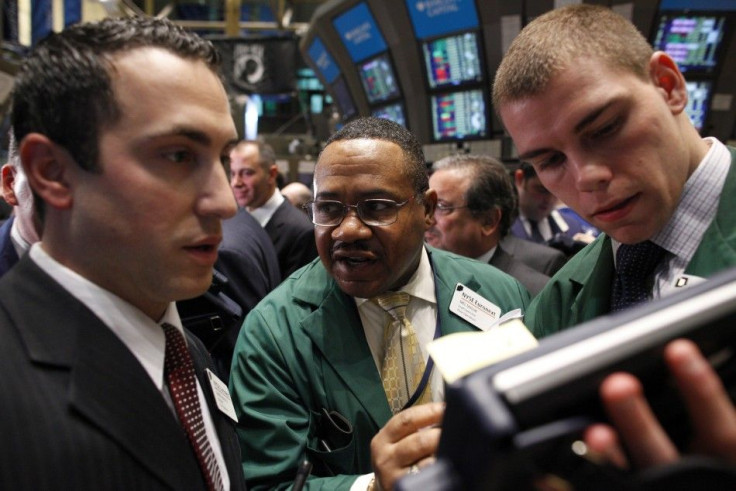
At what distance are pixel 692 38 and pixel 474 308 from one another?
16.0 feet

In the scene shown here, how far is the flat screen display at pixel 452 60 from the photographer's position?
19.9 feet

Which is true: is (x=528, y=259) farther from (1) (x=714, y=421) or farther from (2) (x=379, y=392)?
(1) (x=714, y=421)

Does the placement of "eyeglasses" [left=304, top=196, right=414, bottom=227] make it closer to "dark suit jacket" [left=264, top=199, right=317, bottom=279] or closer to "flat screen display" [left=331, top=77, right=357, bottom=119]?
"dark suit jacket" [left=264, top=199, right=317, bottom=279]

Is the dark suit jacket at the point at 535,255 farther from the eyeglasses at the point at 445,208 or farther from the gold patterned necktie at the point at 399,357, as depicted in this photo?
the gold patterned necktie at the point at 399,357

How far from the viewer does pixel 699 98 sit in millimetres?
5793

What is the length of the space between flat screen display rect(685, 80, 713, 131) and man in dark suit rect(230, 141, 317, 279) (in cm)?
393

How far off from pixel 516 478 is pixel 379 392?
50.6 inches

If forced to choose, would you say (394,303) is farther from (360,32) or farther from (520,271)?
(360,32)

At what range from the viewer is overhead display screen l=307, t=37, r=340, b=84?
758cm

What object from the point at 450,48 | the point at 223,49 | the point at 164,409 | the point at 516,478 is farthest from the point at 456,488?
the point at 223,49

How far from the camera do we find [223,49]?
9.55 m

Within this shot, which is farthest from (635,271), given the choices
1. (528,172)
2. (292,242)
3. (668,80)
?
(528,172)

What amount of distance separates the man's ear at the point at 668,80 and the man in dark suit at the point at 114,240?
3.01 feet

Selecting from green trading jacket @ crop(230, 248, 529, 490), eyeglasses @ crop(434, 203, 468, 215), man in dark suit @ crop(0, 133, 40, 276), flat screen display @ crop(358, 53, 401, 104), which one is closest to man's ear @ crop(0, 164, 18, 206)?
man in dark suit @ crop(0, 133, 40, 276)
